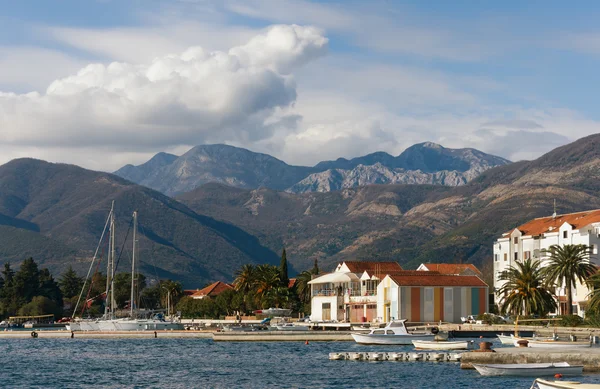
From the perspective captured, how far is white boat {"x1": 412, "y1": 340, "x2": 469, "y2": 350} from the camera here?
296 ft

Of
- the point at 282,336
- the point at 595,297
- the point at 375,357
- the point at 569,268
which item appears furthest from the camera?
the point at 569,268

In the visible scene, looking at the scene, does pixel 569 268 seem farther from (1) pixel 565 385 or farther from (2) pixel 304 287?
(1) pixel 565 385

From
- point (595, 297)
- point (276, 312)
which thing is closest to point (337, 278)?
point (276, 312)

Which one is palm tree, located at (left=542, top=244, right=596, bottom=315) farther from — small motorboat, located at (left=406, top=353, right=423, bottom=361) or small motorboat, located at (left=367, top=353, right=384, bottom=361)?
small motorboat, located at (left=367, top=353, right=384, bottom=361)

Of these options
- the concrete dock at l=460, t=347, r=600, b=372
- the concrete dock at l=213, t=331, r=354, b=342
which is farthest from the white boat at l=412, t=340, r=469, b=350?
the concrete dock at l=213, t=331, r=354, b=342

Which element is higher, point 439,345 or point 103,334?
point 439,345

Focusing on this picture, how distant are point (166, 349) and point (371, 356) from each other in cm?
3154

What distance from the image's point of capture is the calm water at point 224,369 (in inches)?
2692

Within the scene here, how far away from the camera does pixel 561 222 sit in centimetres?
15612

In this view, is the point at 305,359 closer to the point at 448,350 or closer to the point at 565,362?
the point at 448,350

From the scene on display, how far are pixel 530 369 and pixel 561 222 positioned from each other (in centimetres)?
9367

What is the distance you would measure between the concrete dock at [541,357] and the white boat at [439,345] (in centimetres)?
1653

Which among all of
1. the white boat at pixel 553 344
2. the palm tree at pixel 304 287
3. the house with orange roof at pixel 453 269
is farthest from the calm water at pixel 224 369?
the house with orange roof at pixel 453 269

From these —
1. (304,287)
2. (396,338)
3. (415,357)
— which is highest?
(304,287)
